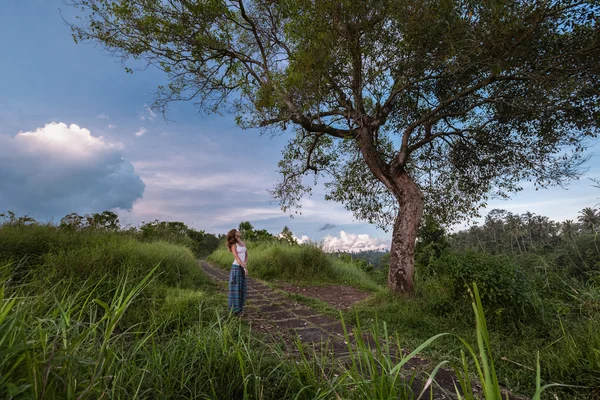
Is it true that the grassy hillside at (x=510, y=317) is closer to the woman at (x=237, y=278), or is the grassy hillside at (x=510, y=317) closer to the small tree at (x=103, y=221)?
the woman at (x=237, y=278)

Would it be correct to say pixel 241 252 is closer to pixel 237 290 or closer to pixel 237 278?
pixel 237 278

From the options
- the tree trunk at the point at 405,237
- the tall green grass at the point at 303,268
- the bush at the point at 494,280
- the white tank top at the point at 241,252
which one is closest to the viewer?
the bush at the point at 494,280

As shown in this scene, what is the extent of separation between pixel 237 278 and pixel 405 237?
171 inches

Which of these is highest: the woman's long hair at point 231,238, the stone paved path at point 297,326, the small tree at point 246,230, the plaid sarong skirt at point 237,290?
the small tree at point 246,230

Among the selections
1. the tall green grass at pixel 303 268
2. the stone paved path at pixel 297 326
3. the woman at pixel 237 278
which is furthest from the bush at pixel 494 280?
the tall green grass at pixel 303 268

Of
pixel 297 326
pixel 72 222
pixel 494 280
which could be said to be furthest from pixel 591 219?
pixel 72 222

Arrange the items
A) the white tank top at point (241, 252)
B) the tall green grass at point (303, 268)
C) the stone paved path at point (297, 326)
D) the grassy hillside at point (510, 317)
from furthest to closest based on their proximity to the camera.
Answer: the tall green grass at point (303, 268) → the white tank top at point (241, 252) → the stone paved path at point (297, 326) → the grassy hillside at point (510, 317)

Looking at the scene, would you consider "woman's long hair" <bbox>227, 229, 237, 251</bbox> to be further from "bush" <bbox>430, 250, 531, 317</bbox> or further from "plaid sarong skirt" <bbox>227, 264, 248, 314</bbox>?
→ "bush" <bbox>430, 250, 531, 317</bbox>

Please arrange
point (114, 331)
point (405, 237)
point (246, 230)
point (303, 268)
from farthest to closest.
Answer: point (246, 230) < point (303, 268) < point (405, 237) < point (114, 331)

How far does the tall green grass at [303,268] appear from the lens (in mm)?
11555

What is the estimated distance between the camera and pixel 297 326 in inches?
215

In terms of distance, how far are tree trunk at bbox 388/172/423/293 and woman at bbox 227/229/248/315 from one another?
3.74 m

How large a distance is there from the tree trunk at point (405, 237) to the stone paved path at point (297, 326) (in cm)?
234

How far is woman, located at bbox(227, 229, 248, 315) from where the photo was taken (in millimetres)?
6082
